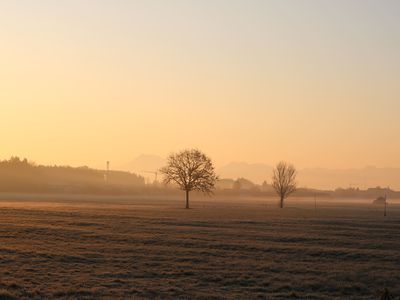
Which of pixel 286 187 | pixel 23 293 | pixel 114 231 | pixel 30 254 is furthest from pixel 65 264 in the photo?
pixel 286 187

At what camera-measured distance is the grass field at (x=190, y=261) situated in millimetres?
28625

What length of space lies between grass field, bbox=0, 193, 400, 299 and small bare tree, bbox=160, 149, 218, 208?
58314 mm

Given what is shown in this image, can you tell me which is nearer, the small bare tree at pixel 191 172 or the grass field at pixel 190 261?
the grass field at pixel 190 261

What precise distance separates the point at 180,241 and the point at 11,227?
1444 cm

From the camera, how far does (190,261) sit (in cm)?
3572

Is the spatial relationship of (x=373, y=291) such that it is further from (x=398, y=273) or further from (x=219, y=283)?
(x=219, y=283)

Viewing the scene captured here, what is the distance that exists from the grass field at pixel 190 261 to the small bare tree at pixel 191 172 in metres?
58.3

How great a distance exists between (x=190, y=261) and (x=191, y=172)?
7752cm

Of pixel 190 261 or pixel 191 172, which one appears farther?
pixel 191 172

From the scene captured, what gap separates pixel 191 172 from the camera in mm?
113188

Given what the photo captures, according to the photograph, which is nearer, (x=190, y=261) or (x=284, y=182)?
(x=190, y=261)

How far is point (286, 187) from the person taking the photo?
442ft

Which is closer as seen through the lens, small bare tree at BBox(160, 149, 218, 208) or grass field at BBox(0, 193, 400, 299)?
grass field at BBox(0, 193, 400, 299)

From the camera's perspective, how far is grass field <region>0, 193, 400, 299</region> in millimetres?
28625
